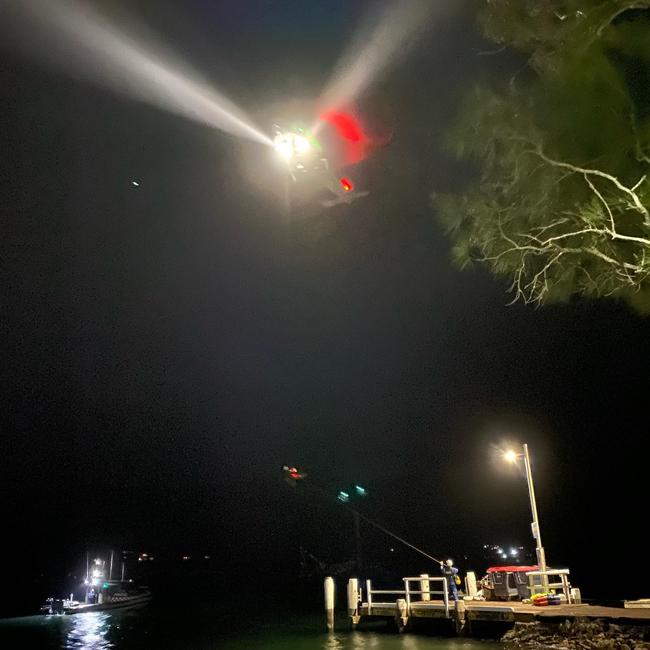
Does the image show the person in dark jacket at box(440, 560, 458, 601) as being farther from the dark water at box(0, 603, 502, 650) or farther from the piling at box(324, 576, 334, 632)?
the piling at box(324, 576, 334, 632)

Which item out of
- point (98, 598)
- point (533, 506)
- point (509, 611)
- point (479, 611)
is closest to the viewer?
point (509, 611)

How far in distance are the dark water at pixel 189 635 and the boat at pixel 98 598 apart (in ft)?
3.13

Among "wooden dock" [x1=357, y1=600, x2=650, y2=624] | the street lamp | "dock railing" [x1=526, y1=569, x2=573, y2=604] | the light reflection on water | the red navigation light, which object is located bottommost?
the light reflection on water

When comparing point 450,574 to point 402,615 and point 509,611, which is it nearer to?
point 509,611

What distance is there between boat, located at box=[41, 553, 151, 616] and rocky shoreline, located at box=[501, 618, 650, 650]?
51.5 metres

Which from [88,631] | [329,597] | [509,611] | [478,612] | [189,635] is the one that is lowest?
[88,631]

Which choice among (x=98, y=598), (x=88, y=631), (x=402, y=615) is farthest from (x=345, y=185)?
(x=98, y=598)

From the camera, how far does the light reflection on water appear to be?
33.0 m

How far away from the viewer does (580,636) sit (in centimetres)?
1509

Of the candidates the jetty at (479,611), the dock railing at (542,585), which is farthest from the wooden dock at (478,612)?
the dock railing at (542,585)

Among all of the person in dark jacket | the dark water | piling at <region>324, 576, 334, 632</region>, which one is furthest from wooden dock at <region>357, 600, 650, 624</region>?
piling at <region>324, 576, 334, 632</region>

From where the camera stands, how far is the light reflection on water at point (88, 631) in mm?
33031

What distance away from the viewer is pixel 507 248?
1110cm

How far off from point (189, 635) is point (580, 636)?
93.1 feet
